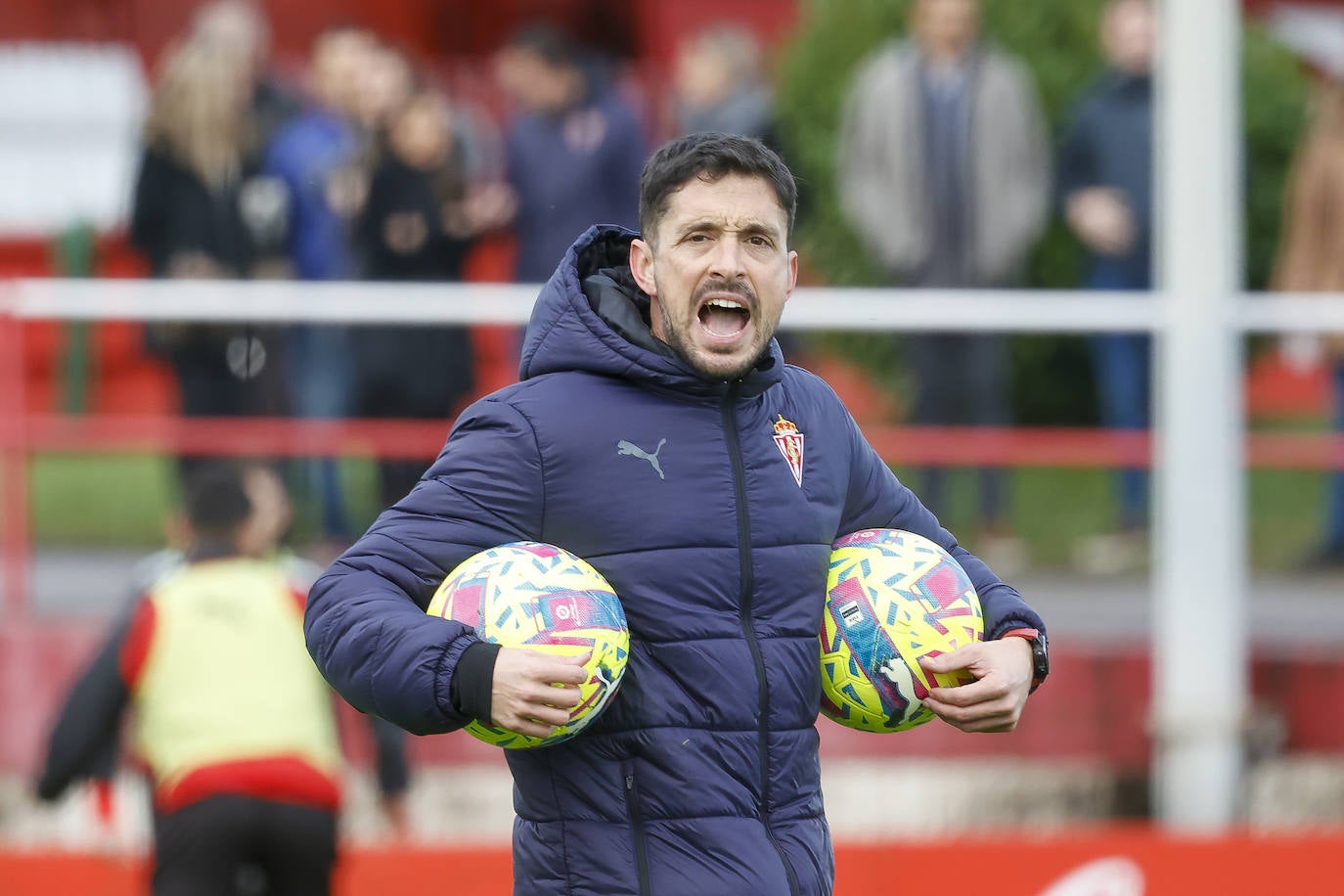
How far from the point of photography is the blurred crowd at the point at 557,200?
8.52 m

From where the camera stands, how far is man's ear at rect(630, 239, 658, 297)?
12.8 ft

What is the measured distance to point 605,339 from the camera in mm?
3867

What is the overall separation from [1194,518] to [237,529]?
3082mm

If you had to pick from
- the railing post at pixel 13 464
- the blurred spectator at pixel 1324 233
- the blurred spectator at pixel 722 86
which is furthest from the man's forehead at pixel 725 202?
the blurred spectator at pixel 722 86

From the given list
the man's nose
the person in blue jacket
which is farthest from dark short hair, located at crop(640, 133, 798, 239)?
the man's nose

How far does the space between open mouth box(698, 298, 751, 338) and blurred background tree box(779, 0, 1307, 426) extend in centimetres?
842

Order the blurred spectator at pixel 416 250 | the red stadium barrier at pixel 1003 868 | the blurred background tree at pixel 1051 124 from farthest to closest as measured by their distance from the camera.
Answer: the blurred background tree at pixel 1051 124 < the blurred spectator at pixel 416 250 < the red stadium barrier at pixel 1003 868

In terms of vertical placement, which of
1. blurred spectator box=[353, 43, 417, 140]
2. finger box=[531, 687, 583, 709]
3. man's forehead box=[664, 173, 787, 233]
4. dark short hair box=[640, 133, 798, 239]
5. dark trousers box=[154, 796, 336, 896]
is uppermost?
blurred spectator box=[353, 43, 417, 140]

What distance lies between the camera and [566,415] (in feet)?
12.6

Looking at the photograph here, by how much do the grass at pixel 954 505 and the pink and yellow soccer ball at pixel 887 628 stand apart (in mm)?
4408

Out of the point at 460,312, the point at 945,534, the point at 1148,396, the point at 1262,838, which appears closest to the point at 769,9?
the point at 1148,396

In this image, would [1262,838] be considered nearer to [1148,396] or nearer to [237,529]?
[1148,396]

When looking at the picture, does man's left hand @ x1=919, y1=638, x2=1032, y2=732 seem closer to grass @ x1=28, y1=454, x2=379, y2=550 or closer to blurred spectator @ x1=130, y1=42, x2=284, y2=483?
grass @ x1=28, y1=454, x2=379, y2=550

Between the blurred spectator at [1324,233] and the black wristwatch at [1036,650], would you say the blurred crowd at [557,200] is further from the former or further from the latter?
the black wristwatch at [1036,650]
